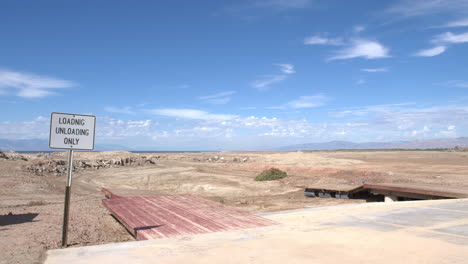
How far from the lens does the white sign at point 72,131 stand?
19.5ft

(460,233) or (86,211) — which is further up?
(460,233)

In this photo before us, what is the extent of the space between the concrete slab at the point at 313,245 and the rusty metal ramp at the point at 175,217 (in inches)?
20.6

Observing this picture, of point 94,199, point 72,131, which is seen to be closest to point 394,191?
point 72,131

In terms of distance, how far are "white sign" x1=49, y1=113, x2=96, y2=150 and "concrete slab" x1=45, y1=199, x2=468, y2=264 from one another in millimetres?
1814

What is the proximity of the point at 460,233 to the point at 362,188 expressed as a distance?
845cm

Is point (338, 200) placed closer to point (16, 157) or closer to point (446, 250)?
point (446, 250)

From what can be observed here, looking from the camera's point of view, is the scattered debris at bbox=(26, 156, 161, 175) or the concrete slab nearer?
the concrete slab

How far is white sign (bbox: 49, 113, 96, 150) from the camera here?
5949 mm

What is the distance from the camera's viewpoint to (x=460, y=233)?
19.4 ft

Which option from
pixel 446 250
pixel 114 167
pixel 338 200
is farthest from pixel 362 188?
pixel 114 167

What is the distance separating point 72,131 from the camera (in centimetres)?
615

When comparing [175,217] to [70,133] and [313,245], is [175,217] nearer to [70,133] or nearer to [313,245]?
[70,133]

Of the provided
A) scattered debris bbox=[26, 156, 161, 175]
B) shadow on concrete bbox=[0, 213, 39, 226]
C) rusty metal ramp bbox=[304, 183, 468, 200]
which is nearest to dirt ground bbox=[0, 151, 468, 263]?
shadow on concrete bbox=[0, 213, 39, 226]

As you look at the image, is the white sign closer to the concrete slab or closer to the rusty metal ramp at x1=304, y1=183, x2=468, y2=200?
the concrete slab
